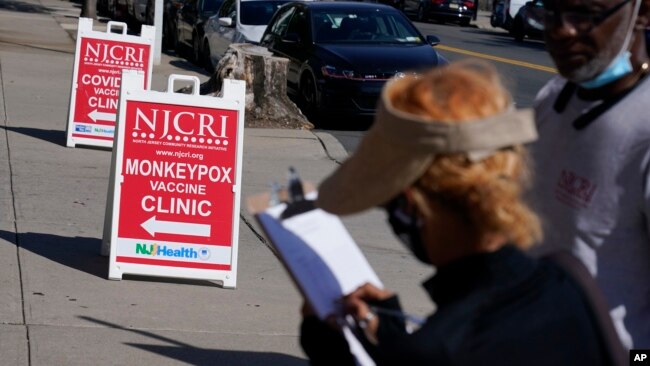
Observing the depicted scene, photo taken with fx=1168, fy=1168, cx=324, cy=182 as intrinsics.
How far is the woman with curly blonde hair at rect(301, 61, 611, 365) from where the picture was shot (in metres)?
1.95

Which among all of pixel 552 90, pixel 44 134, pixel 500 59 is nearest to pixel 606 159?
pixel 552 90

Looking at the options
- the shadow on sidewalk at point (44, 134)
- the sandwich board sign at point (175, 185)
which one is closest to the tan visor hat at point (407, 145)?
the sandwich board sign at point (175, 185)

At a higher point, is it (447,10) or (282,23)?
(282,23)

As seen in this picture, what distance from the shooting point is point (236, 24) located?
1855cm

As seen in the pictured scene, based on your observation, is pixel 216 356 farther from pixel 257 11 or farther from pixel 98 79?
pixel 257 11

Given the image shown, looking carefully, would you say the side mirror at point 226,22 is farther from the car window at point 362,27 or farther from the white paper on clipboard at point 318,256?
the white paper on clipboard at point 318,256

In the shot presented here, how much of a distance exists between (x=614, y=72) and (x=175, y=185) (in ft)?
14.3

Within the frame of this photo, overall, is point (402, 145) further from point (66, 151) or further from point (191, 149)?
point (66, 151)

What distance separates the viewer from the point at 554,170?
2912 mm

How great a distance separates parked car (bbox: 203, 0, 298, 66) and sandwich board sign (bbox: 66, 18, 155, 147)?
22.1 ft

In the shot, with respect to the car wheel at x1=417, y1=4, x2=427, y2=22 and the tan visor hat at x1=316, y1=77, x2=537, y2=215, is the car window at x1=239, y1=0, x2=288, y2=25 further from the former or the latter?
the car wheel at x1=417, y1=4, x2=427, y2=22

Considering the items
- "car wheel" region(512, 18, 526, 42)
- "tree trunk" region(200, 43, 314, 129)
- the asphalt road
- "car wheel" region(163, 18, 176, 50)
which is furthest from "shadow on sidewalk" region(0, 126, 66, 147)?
"car wheel" region(512, 18, 526, 42)

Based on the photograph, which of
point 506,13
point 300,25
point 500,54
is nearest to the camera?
point 300,25

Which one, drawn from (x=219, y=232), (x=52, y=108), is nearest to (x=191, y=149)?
(x=219, y=232)
